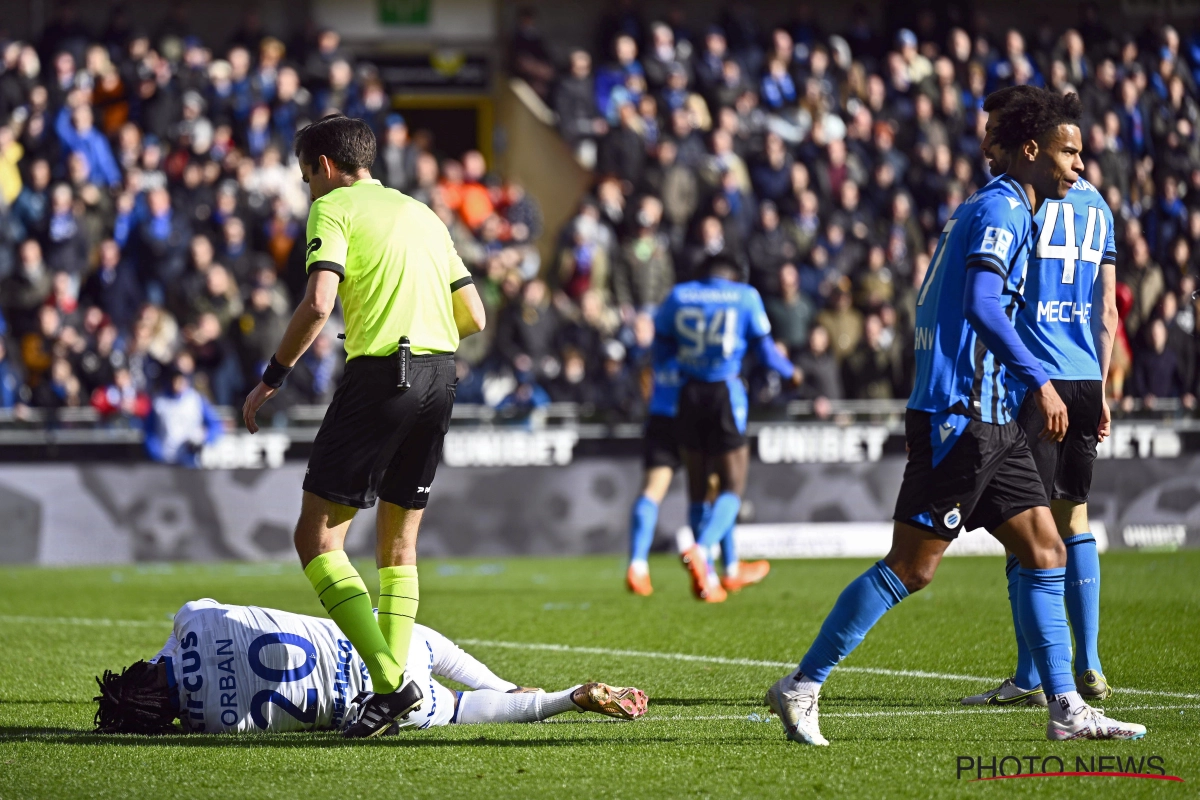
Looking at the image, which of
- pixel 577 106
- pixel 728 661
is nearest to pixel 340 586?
pixel 728 661

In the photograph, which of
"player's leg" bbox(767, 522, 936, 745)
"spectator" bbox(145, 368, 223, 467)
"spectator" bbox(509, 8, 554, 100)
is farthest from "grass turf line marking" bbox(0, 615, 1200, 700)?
"spectator" bbox(509, 8, 554, 100)

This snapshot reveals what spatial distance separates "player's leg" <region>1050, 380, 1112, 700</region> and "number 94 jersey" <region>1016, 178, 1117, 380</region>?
0.40ft

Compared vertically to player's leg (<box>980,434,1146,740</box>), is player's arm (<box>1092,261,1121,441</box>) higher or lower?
higher

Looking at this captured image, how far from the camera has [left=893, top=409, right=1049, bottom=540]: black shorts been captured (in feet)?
17.6

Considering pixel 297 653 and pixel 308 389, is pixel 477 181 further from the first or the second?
pixel 297 653

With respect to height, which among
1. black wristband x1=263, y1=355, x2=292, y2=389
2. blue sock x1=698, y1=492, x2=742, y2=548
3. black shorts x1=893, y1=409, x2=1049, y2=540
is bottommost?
blue sock x1=698, y1=492, x2=742, y2=548

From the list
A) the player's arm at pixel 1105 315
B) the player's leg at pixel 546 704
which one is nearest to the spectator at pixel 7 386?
the player's leg at pixel 546 704

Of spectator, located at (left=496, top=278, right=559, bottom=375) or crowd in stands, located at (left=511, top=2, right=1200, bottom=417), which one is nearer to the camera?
crowd in stands, located at (left=511, top=2, right=1200, bottom=417)

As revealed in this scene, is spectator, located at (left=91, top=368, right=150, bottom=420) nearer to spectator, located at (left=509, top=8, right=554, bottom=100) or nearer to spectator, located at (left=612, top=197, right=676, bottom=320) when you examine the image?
spectator, located at (left=612, top=197, right=676, bottom=320)

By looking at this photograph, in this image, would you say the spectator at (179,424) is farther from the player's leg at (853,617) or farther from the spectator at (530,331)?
the player's leg at (853,617)

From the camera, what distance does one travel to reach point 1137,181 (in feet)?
51.1

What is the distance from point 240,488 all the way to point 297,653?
10.4 m

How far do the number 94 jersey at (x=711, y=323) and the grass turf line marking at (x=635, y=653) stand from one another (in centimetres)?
318

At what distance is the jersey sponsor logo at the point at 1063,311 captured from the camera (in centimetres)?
617
